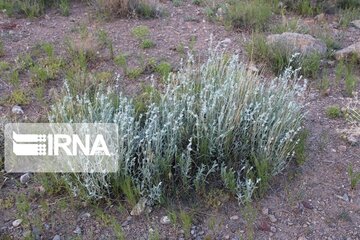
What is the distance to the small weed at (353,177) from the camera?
381cm

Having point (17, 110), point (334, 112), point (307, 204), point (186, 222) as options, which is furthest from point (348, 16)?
point (17, 110)

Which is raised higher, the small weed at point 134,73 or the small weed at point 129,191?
the small weed at point 134,73

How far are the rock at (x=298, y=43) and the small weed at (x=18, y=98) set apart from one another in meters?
2.71

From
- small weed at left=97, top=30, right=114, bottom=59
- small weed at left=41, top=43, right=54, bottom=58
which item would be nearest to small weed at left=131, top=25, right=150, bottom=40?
small weed at left=97, top=30, right=114, bottom=59

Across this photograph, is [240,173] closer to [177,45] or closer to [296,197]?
[296,197]

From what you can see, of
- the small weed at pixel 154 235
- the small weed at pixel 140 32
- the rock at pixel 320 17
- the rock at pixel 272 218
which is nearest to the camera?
the small weed at pixel 154 235

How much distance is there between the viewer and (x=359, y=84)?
16.7 ft

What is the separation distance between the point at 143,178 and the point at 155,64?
2.02 meters

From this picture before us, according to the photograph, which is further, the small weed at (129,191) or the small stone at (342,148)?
the small stone at (342,148)

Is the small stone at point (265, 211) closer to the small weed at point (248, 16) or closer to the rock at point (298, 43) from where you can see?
the rock at point (298, 43)

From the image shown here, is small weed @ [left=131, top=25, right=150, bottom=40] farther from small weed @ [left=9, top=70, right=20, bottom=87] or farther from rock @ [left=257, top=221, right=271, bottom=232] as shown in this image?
rock @ [left=257, top=221, right=271, bottom=232]

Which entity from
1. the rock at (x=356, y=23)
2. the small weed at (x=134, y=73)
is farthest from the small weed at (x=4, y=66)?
the rock at (x=356, y=23)

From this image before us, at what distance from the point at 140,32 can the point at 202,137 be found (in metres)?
2.60

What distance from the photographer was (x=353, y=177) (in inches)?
152
